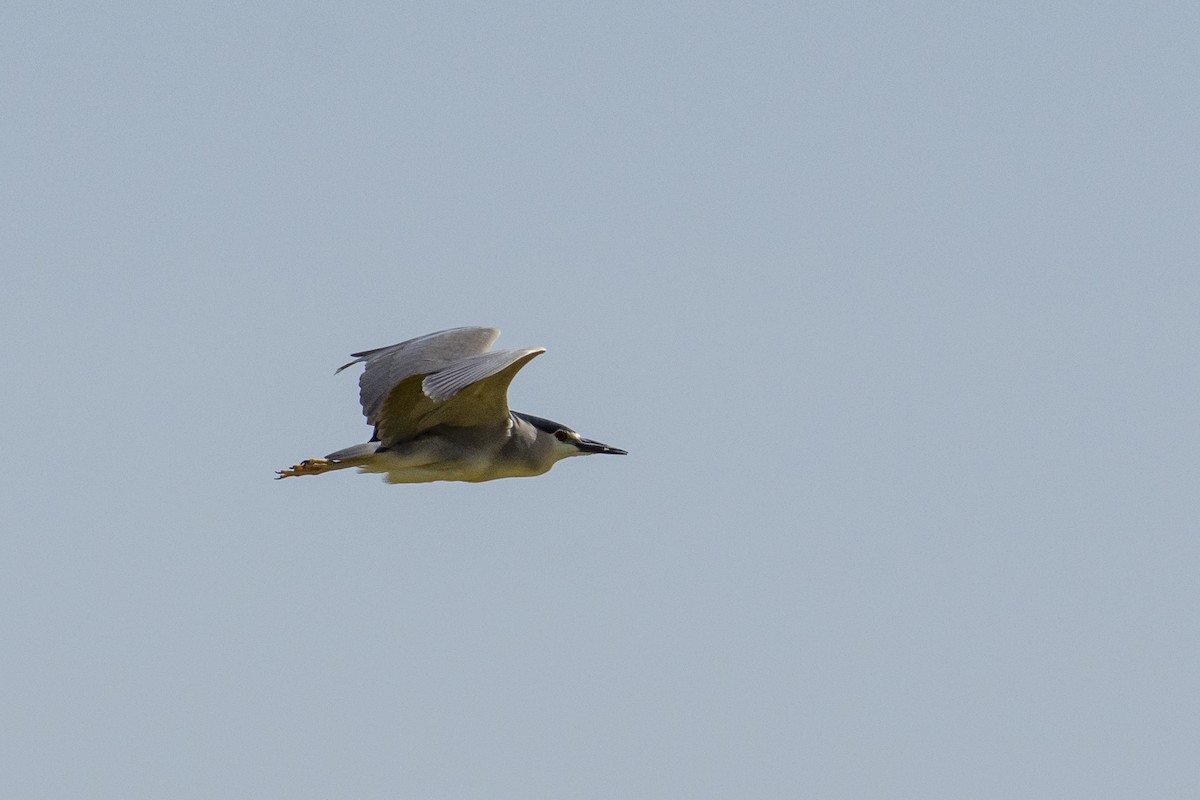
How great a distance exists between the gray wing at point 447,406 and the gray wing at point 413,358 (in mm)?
112

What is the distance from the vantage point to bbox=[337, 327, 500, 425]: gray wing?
535 inches

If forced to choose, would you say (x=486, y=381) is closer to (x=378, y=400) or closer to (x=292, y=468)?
(x=378, y=400)

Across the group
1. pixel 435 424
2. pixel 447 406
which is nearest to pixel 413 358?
pixel 447 406

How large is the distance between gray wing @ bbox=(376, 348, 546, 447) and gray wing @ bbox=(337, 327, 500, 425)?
112mm

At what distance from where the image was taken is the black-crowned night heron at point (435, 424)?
1388 cm

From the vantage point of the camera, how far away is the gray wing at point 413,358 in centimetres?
1360

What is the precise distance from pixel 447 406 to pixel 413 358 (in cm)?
62

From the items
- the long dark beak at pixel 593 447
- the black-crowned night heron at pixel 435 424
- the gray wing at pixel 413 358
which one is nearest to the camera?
the gray wing at pixel 413 358

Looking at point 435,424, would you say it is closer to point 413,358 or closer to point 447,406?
point 447,406

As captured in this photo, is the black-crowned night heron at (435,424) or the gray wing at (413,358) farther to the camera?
the black-crowned night heron at (435,424)

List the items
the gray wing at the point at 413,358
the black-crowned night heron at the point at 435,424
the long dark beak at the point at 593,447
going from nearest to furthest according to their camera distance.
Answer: the gray wing at the point at 413,358, the black-crowned night heron at the point at 435,424, the long dark beak at the point at 593,447

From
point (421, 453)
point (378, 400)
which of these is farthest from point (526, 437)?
point (378, 400)

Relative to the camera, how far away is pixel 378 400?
13586 millimetres

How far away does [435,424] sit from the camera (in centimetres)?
1473
